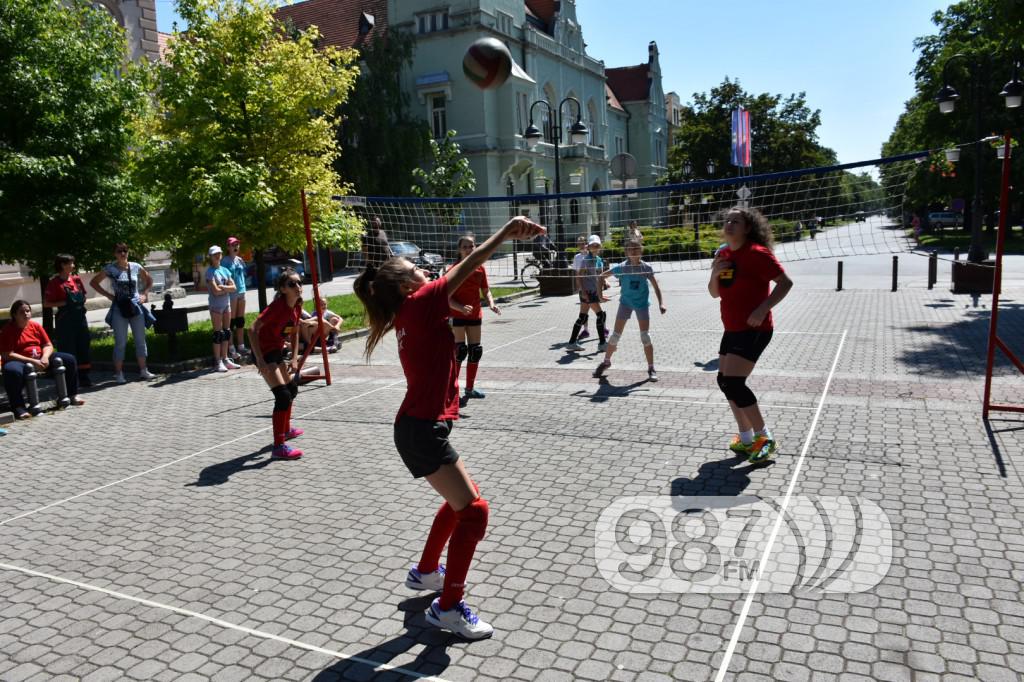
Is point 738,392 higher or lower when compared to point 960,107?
lower

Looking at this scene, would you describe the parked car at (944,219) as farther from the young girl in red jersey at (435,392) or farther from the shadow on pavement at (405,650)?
the shadow on pavement at (405,650)

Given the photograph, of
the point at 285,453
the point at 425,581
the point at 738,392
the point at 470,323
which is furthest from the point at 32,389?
the point at 738,392

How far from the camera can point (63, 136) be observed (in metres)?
12.3

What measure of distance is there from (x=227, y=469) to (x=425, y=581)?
349 centimetres

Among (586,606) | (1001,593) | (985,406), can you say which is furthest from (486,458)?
(985,406)

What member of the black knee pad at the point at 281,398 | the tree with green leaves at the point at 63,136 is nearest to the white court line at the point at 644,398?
the black knee pad at the point at 281,398

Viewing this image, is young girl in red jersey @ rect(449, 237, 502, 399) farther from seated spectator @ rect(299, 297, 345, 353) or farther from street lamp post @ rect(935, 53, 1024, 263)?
street lamp post @ rect(935, 53, 1024, 263)

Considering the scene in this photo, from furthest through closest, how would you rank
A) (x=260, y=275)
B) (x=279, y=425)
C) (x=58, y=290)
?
(x=260, y=275)
(x=58, y=290)
(x=279, y=425)

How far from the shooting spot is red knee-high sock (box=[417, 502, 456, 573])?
167 inches

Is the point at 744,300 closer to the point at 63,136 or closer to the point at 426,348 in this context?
the point at 426,348

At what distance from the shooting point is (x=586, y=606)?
4.19 m

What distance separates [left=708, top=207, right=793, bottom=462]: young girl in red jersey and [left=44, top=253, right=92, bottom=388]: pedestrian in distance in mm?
9500

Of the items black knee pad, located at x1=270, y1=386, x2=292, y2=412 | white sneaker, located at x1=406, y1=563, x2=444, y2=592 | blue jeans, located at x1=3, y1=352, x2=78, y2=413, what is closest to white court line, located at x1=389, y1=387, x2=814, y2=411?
black knee pad, located at x1=270, y1=386, x2=292, y2=412

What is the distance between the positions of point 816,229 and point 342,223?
9.19m
